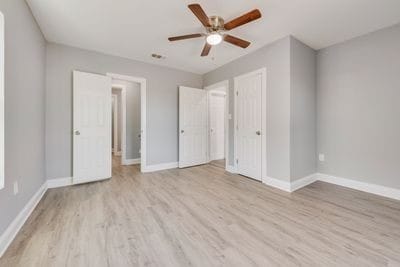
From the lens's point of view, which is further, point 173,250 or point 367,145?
point 367,145

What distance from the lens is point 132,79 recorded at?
3969 millimetres

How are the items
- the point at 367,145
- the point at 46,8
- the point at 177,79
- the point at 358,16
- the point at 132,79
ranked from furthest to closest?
the point at 177,79, the point at 132,79, the point at 367,145, the point at 358,16, the point at 46,8

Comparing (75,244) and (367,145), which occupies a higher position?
(367,145)

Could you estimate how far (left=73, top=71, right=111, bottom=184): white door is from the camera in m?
3.26

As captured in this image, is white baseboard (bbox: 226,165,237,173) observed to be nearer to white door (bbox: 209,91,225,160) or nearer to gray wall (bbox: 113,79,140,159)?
white door (bbox: 209,91,225,160)

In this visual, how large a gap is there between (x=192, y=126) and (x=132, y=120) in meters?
1.87

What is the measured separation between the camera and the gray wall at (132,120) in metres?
5.16

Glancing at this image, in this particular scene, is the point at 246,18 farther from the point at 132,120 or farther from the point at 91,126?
the point at 132,120

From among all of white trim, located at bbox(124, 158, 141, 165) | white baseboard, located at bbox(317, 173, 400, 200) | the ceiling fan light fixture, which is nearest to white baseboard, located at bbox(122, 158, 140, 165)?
white trim, located at bbox(124, 158, 141, 165)

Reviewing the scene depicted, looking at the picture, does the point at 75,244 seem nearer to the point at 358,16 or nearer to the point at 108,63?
the point at 108,63

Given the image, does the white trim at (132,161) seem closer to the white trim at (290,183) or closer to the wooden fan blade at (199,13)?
the white trim at (290,183)

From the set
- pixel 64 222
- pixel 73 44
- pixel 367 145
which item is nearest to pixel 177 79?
pixel 73 44

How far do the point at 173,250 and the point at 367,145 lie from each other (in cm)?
334

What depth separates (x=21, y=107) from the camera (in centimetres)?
202
